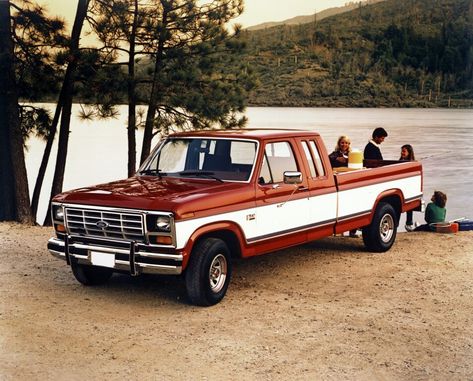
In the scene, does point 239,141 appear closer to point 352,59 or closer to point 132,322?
point 132,322

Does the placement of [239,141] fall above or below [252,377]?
above

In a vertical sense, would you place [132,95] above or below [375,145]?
above

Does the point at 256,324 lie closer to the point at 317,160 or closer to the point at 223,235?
the point at 223,235

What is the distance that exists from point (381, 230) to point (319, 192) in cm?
212

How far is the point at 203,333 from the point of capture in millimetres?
7152

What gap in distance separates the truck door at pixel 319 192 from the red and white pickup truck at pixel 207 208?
0.01 meters

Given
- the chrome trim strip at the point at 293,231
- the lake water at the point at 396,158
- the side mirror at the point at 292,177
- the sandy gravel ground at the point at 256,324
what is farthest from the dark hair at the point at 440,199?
the lake water at the point at 396,158

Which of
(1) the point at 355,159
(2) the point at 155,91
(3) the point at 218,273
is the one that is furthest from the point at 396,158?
(3) the point at 218,273

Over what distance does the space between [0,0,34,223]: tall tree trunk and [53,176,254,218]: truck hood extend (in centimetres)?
840

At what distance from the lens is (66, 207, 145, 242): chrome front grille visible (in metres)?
7.68

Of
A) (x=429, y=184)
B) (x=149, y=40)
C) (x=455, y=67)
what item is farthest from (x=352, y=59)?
(x=149, y=40)

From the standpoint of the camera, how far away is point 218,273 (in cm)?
818

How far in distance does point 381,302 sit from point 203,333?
2.25m

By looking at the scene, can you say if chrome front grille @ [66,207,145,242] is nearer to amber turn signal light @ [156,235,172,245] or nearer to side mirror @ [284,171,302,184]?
amber turn signal light @ [156,235,172,245]
